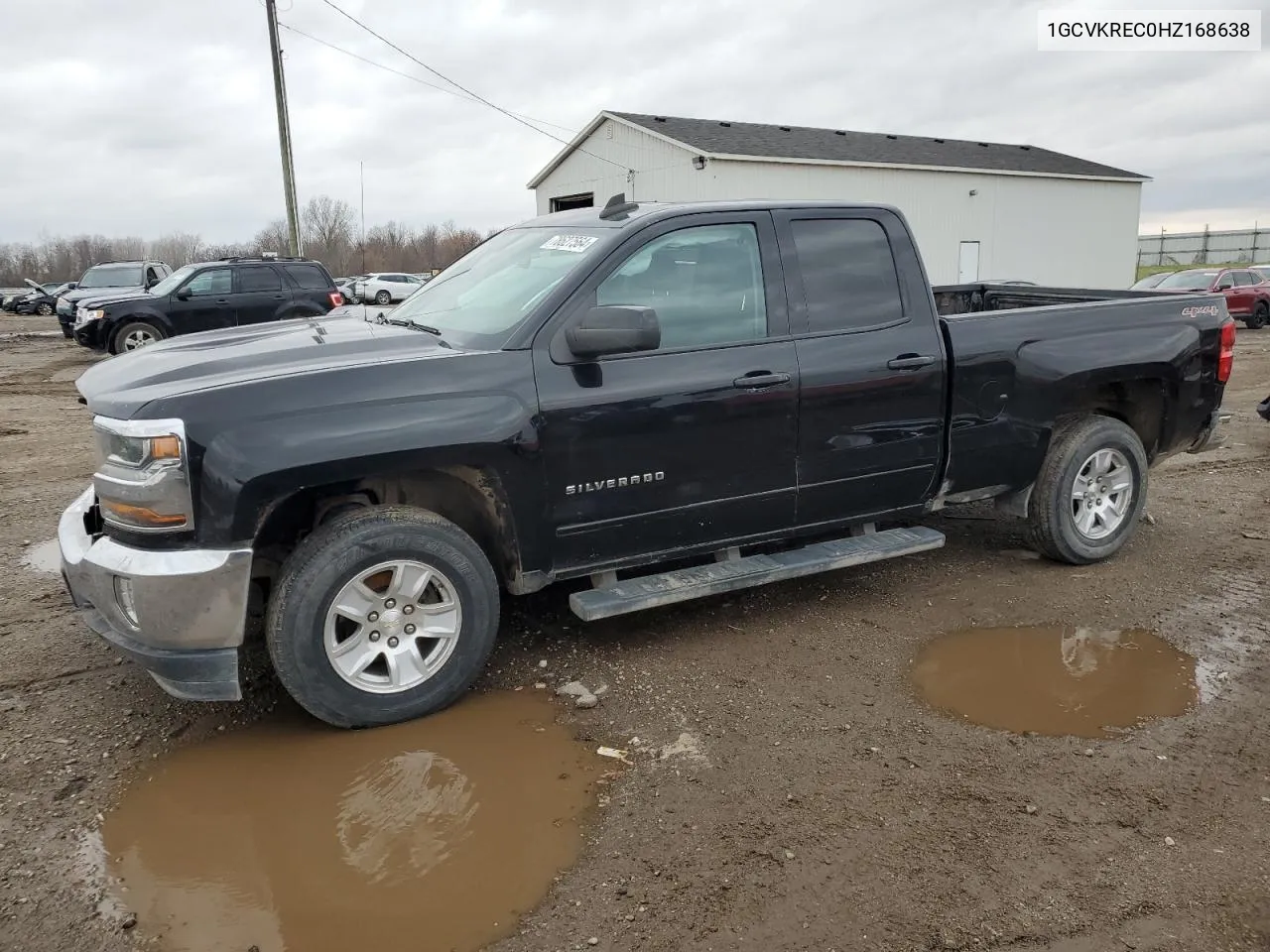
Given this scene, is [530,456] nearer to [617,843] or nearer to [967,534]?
[617,843]

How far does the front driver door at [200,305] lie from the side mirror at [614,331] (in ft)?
45.3

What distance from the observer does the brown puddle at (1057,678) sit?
369cm

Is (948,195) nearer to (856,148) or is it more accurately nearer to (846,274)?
(856,148)

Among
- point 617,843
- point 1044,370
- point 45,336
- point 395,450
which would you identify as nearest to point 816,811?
point 617,843

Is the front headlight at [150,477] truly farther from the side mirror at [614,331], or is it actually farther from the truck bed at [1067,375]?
the truck bed at [1067,375]

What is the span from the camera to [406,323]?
4453mm

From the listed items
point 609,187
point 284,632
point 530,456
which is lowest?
point 284,632

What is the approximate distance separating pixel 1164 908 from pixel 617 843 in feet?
5.11

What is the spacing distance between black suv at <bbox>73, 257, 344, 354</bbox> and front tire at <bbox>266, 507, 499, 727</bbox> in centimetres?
1342

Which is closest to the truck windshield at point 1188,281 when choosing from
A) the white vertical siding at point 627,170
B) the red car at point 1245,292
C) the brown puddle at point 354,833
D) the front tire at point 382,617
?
the red car at point 1245,292

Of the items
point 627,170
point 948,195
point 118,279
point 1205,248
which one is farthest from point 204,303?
point 1205,248

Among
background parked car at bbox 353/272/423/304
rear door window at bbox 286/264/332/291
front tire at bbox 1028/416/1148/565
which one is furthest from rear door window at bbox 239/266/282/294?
background parked car at bbox 353/272/423/304

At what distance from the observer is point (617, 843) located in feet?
9.45

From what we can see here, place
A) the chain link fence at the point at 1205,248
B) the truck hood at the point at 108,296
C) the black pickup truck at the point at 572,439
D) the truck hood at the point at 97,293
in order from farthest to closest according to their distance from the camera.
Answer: the chain link fence at the point at 1205,248, the truck hood at the point at 97,293, the truck hood at the point at 108,296, the black pickup truck at the point at 572,439
